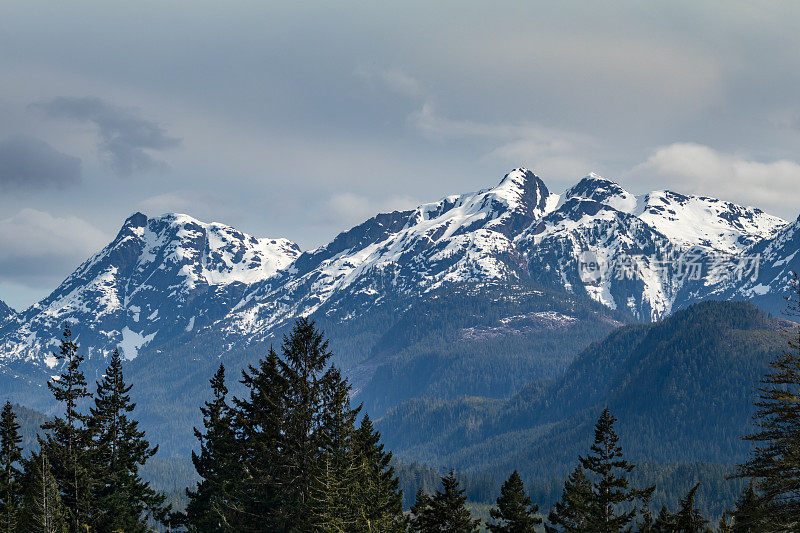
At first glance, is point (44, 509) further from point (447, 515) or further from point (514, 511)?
point (514, 511)

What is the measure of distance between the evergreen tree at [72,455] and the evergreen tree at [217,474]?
27.2 feet

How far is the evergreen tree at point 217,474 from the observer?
68.2m

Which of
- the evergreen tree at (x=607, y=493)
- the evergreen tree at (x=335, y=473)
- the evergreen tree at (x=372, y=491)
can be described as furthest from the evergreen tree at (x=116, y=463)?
the evergreen tree at (x=607, y=493)

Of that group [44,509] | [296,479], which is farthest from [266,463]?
[44,509]

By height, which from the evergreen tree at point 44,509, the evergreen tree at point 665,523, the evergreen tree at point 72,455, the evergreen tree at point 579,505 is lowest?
the evergreen tree at point 665,523

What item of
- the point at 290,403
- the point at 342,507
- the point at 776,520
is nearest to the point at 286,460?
the point at 290,403

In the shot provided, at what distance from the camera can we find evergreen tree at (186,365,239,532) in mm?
68188

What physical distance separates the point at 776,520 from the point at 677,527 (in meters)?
19.5

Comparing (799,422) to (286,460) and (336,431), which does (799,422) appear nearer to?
(336,431)

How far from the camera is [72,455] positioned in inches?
2798

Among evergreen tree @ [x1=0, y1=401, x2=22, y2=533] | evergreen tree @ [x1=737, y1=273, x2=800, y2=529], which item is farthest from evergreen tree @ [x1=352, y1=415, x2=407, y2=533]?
evergreen tree @ [x1=0, y1=401, x2=22, y2=533]

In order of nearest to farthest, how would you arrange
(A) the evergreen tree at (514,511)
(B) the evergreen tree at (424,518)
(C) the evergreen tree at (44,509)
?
(C) the evergreen tree at (44,509) → (B) the evergreen tree at (424,518) → (A) the evergreen tree at (514,511)

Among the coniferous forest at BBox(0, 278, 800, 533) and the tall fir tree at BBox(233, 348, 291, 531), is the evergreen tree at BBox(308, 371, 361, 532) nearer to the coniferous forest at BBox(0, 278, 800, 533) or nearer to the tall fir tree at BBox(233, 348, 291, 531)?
the coniferous forest at BBox(0, 278, 800, 533)

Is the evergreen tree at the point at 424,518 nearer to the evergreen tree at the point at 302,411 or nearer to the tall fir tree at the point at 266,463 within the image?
the evergreen tree at the point at 302,411
